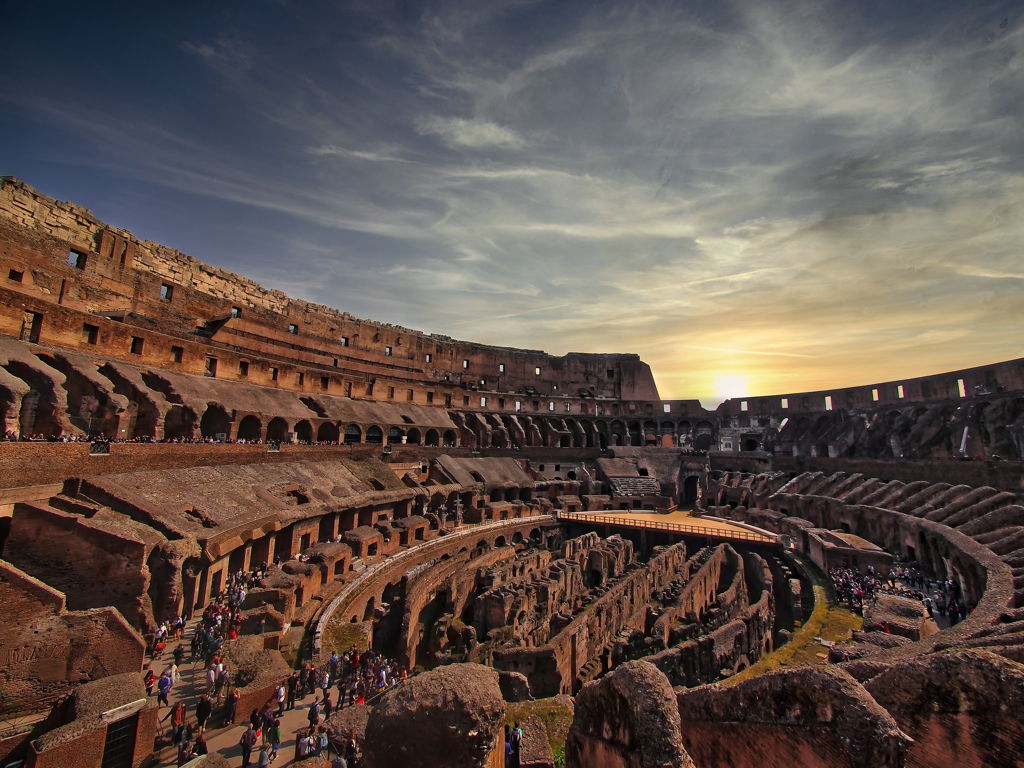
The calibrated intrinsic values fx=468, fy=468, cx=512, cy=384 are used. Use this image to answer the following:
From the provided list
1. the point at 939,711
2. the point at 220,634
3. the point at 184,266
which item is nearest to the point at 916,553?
the point at 939,711

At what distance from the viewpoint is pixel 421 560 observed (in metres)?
23.1

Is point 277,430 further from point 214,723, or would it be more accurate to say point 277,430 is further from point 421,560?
point 214,723

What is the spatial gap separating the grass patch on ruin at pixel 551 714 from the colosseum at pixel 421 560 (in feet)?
0.25

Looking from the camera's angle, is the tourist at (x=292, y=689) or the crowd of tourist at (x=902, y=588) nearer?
the tourist at (x=292, y=689)

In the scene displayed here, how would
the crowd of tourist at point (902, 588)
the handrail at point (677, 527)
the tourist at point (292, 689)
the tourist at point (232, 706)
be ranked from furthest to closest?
the handrail at point (677, 527), the crowd of tourist at point (902, 588), the tourist at point (292, 689), the tourist at point (232, 706)

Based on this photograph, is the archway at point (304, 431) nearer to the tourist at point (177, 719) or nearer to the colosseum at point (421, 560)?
the colosseum at point (421, 560)

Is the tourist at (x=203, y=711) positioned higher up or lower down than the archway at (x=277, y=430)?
lower down

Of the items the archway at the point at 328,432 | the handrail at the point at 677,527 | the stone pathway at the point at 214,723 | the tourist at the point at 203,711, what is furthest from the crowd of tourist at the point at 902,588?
the archway at the point at 328,432

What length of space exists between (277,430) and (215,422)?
12.5ft

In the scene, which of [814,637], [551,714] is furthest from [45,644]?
[814,637]

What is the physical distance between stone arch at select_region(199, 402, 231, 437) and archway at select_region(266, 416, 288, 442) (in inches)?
129

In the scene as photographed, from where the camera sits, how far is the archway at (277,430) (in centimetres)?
2944

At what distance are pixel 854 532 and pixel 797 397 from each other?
23.3 metres

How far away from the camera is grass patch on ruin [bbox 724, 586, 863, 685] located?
40.7ft
